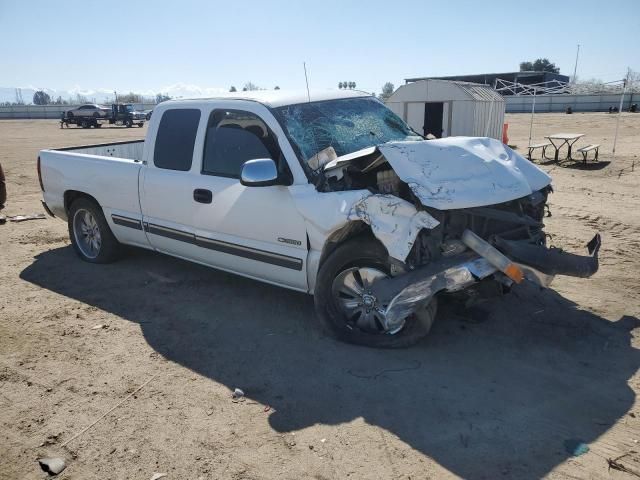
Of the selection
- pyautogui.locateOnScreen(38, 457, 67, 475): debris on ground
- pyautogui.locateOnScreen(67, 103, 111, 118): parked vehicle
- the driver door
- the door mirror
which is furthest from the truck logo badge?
pyautogui.locateOnScreen(67, 103, 111, 118): parked vehicle

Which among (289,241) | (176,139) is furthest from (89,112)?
(289,241)

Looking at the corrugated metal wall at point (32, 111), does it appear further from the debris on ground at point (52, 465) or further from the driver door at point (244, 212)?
the debris on ground at point (52, 465)

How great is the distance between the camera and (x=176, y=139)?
4906 mm

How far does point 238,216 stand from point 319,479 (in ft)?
7.83

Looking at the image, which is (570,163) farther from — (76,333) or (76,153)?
(76,333)

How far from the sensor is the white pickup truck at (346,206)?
3545mm

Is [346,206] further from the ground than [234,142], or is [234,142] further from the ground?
[234,142]

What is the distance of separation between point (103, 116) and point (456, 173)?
4050 centimetres

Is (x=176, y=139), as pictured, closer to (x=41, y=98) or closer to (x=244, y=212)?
(x=244, y=212)

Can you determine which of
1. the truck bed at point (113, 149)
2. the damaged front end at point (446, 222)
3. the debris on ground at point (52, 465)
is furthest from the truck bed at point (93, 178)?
the debris on ground at point (52, 465)

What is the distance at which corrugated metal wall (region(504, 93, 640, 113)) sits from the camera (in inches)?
1874

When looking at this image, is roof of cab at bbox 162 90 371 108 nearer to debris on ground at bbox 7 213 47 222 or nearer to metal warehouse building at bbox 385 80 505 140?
debris on ground at bbox 7 213 47 222

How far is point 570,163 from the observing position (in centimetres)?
1331

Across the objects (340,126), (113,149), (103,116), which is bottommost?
(103,116)
